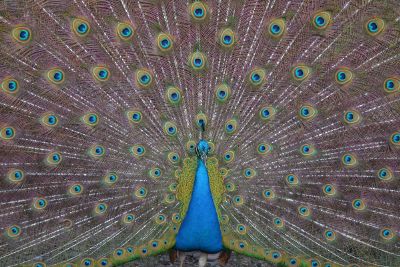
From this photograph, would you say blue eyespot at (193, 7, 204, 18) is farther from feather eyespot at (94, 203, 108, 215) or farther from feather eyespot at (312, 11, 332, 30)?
feather eyespot at (94, 203, 108, 215)

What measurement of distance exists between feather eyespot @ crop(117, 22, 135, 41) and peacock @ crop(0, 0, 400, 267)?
0.04 ft

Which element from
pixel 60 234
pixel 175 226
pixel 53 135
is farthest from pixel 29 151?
pixel 175 226

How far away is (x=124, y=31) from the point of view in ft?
7.30

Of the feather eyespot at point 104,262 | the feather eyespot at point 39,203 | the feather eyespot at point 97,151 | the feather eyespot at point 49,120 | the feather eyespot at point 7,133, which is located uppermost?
the feather eyespot at point 49,120

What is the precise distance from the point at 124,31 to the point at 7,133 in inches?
35.9

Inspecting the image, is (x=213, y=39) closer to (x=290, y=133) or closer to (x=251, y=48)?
(x=251, y=48)

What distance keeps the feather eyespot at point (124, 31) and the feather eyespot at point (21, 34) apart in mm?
463

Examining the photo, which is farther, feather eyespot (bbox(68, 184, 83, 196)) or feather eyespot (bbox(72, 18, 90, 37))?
feather eyespot (bbox(68, 184, 83, 196))

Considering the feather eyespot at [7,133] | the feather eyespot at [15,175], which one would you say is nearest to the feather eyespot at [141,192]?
the feather eyespot at [15,175]

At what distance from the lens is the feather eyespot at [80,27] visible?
2176 mm

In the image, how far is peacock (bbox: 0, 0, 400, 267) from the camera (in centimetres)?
222

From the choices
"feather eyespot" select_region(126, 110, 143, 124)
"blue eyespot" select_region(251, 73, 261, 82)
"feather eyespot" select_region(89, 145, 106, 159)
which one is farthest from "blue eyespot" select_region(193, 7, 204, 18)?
"feather eyespot" select_region(89, 145, 106, 159)

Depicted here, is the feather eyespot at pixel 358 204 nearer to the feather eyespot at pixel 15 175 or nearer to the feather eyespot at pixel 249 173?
the feather eyespot at pixel 249 173

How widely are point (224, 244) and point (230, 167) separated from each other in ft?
1.85
